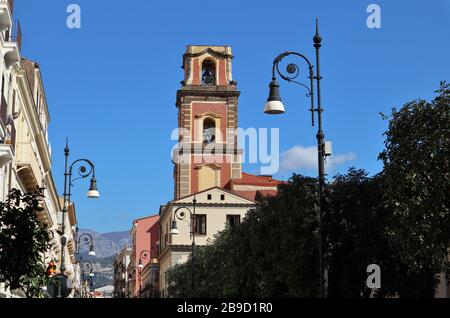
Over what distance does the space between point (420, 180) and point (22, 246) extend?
9.83 meters

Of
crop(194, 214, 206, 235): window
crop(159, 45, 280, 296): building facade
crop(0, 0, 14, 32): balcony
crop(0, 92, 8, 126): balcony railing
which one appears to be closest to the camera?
crop(0, 0, 14, 32): balcony

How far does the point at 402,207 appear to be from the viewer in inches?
825

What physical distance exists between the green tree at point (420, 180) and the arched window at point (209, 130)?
55.4 meters

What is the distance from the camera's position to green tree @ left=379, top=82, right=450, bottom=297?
65.8ft

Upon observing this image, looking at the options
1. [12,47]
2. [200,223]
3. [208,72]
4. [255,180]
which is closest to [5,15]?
[12,47]

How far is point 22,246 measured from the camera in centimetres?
1750

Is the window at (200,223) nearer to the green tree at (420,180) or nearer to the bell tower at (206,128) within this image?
the bell tower at (206,128)

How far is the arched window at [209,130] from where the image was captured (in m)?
76.8

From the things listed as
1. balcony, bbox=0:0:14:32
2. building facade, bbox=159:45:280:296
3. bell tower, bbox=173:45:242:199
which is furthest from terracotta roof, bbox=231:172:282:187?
balcony, bbox=0:0:14:32

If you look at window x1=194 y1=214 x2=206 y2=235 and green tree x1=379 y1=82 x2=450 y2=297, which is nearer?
green tree x1=379 y1=82 x2=450 y2=297

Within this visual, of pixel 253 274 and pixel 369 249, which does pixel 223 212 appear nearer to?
pixel 253 274

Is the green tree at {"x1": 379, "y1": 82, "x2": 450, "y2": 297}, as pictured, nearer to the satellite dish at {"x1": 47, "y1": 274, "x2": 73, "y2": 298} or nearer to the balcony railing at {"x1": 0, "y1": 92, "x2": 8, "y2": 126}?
the satellite dish at {"x1": 47, "y1": 274, "x2": 73, "y2": 298}

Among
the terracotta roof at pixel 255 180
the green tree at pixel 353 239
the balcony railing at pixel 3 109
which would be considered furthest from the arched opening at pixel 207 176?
the green tree at pixel 353 239

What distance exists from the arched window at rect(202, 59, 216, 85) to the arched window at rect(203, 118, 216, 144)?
12.5ft
